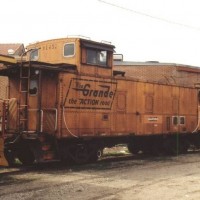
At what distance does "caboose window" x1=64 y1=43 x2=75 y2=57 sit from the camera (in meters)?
16.0

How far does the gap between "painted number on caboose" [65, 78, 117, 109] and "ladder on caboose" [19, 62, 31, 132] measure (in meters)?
1.50

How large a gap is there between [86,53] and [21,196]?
7667mm

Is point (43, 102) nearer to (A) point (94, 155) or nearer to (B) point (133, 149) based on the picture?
(A) point (94, 155)

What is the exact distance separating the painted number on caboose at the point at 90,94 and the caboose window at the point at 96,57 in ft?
2.71

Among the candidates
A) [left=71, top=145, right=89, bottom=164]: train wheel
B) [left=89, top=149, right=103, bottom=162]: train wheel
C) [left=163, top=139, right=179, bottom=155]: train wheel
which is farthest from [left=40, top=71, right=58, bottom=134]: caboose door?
[left=163, top=139, right=179, bottom=155]: train wheel

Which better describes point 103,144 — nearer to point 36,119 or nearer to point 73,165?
point 73,165

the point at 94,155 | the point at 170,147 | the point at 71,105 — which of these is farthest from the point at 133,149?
the point at 71,105

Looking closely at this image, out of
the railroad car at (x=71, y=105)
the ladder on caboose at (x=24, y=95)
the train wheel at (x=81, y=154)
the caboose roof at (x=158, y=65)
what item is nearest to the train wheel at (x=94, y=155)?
the railroad car at (x=71, y=105)

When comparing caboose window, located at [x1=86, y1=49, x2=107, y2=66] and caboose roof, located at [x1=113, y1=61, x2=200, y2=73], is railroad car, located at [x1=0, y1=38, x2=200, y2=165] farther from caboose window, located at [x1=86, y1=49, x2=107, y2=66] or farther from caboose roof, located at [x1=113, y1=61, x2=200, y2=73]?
caboose roof, located at [x1=113, y1=61, x2=200, y2=73]

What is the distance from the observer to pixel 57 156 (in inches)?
588

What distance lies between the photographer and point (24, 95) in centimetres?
1543

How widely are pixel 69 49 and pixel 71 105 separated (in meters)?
2.44

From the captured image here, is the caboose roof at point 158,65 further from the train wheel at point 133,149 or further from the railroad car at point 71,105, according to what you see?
the railroad car at point 71,105

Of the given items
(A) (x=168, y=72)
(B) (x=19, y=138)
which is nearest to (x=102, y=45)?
(B) (x=19, y=138)
